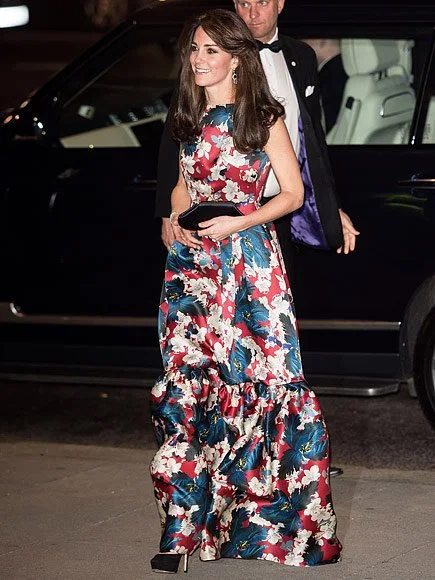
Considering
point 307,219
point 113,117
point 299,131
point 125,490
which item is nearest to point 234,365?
point 307,219

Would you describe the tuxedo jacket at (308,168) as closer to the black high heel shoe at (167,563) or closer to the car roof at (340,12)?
the car roof at (340,12)

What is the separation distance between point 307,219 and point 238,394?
2.84 ft

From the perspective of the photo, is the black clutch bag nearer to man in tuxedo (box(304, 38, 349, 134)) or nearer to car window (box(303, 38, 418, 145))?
car window (box(303, 38, 418, 145))

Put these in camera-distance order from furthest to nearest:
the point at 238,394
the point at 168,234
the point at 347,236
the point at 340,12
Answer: the point at 340,12 → the point at 347,236 → the point at 168,234 → the point at 238,394

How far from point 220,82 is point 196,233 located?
491mm

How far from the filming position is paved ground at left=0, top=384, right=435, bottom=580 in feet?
15.1

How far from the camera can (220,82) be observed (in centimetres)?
452

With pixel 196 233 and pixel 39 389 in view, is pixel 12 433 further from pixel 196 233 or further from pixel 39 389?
pixel 196 233

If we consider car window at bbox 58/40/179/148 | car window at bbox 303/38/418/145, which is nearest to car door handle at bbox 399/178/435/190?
car window at bbox 303/38/418/145

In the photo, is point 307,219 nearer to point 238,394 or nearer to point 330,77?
point 238,394

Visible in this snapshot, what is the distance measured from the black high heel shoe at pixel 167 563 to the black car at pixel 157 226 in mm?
1622

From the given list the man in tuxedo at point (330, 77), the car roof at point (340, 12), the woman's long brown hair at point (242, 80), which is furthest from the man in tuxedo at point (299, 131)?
the man in tuxedo at point (330, 77)

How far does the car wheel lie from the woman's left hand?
5.47 ft

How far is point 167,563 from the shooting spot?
452cm
